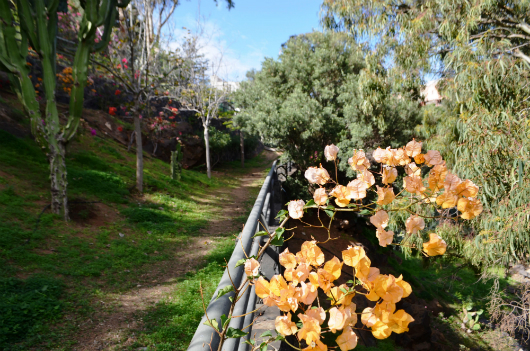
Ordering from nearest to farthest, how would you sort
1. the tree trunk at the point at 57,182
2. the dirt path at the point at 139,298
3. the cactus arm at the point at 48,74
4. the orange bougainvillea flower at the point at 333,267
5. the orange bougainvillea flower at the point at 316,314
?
the orange bougainvillea flower at the point at 316,314 → the orange bougainvillea flower at the point at 333,267 → the dirt path at the point at 139,298 → the cactus arm at the point at 48,74 → the tree trunk at the point at 57,182

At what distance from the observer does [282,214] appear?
1.17 m

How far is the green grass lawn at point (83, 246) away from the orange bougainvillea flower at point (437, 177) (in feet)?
10.3

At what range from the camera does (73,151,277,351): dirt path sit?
3188 mm

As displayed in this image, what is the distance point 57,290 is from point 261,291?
395 cm

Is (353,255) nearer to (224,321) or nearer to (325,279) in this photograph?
(325,279)

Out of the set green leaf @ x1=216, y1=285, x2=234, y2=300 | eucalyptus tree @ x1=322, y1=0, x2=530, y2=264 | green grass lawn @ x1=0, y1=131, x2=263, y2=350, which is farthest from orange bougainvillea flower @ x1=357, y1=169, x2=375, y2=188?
eucalyptus tree @ x1=322, y1=0, x2=530, y2=264

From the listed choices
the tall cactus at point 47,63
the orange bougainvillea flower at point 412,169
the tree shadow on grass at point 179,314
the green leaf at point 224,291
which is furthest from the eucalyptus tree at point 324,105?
the green leaf at point 224,291

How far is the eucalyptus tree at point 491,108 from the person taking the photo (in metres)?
4.00

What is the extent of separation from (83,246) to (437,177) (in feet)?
18.4

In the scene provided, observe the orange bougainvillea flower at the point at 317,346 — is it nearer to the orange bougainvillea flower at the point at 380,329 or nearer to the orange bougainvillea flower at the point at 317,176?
the orange bougainvillea flower at the point at 380,329

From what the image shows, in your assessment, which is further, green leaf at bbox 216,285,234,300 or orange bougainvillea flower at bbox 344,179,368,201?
orange bougainvillea flower at bbox 344,179,368,201

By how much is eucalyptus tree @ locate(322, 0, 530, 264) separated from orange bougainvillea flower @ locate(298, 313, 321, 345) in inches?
165

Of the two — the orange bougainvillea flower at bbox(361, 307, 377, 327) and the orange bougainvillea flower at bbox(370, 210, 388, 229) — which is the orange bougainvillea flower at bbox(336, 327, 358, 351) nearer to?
the orange bougainvillea flower at bbox(361, 307, 377, 327)

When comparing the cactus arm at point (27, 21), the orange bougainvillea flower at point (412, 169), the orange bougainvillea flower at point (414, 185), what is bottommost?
the orange bougainvillea flower at point (414, 185)
